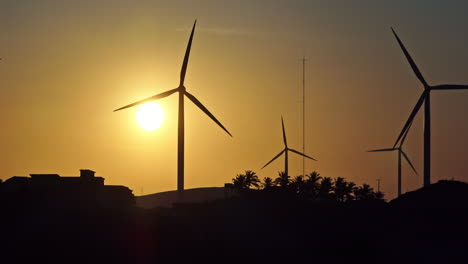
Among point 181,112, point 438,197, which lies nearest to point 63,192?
point 181,112

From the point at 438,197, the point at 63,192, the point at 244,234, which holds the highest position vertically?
the point at 63,192

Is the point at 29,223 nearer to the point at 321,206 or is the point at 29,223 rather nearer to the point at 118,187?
the point at 118,187

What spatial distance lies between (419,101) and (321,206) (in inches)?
1034

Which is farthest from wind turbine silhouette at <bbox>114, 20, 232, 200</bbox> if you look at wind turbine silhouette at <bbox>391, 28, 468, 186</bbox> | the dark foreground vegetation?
wind turbine silhouette at <bbox>391, 28, 468, 186</bbox>

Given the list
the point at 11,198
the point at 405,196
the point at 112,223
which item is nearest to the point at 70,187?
the point at 11,198

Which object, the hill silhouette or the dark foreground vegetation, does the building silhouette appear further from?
the hill silhouette

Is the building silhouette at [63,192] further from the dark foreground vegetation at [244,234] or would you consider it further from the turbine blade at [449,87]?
the turbine blade at [449,87]

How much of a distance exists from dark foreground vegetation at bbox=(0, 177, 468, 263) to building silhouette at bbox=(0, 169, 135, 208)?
3.95 m

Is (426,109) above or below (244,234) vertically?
above

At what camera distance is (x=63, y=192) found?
175375mm

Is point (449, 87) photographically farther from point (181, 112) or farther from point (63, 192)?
point (63, 192)

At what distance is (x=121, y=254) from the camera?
465ft

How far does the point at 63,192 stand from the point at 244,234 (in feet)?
111

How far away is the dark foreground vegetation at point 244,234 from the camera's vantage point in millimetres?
142875
